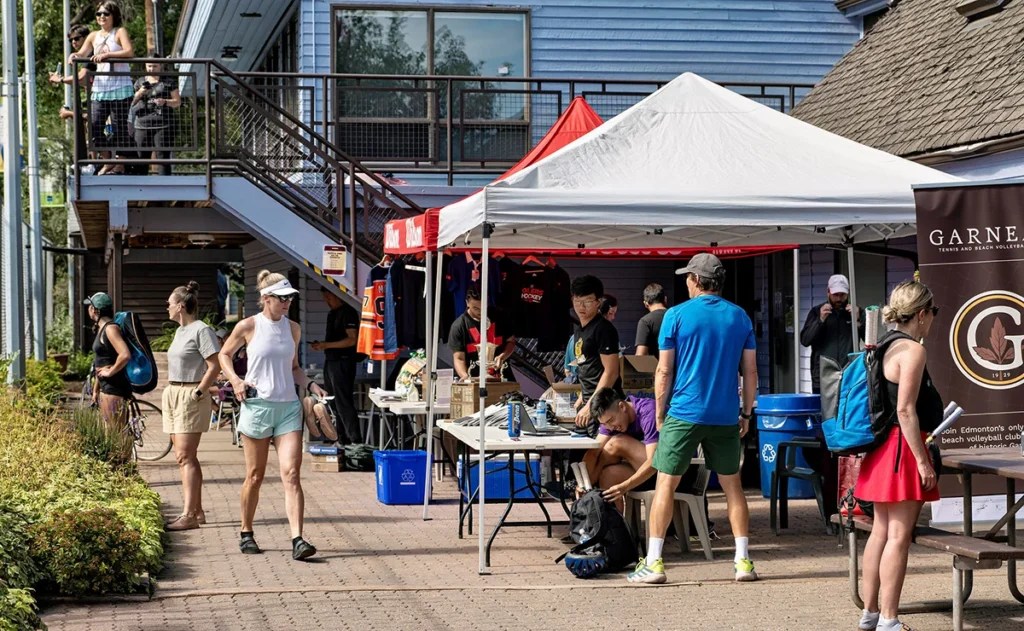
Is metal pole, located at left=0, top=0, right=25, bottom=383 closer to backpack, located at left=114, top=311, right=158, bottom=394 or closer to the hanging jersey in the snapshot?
backpack, located at left=114, top=311, right=158, bottom=394

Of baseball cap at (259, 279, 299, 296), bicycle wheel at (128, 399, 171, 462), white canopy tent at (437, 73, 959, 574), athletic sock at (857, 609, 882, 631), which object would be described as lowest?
athletic sock at (857, 609, 882, 631)

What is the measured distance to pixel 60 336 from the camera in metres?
35.1

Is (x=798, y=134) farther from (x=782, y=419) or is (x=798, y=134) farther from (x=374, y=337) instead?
(x=374, y=337)

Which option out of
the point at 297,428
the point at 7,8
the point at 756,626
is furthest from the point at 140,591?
the point at 7,8

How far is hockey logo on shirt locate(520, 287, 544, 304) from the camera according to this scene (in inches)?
508

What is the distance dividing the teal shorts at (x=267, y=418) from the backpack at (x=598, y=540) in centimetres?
197

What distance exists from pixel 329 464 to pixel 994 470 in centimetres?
843

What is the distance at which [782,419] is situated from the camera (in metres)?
10.1

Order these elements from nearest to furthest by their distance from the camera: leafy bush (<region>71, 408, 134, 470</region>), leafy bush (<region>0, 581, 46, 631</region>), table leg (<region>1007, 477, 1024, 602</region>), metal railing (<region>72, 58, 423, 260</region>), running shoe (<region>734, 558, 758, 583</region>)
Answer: leafy bush (<region>0, 581, 46, 631</region>) < table leg (<region>1007, 477, 1024, 602</region>) < running shoe (<region>734, 558, 758, 583</region>) < leafy bush (<region>71, 408, 134, 470</region>) < metal railing (<region>72, 58, 423, 260</region>)

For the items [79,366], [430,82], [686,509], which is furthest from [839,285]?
[79,366]

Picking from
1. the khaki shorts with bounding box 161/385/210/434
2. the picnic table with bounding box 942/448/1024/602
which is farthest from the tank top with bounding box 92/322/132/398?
the picnic table with bounding box 942/448/1024/602

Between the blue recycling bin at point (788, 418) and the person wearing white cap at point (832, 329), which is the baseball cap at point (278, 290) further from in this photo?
the person wearing white cap at point (832, 329)

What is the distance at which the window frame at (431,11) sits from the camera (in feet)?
57.6

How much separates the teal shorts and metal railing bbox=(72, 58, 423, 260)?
5.67 m
